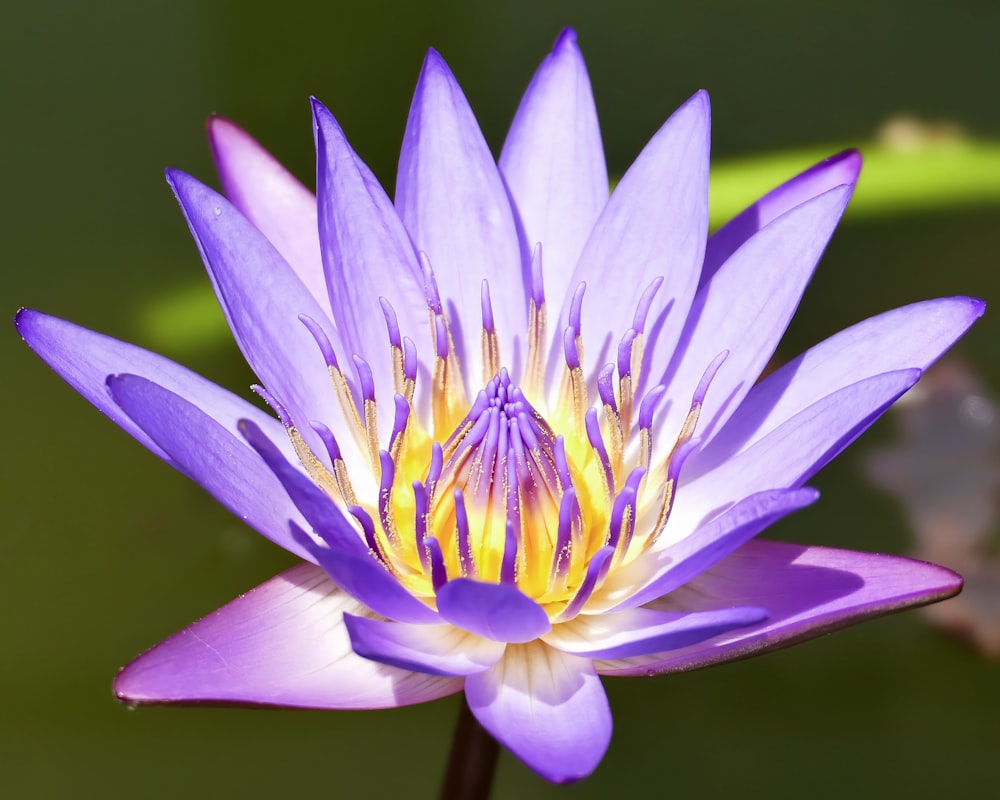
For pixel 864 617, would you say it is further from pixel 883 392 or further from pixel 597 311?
pixel 597 311

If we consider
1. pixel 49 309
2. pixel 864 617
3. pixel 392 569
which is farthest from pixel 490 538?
pixel 49 309

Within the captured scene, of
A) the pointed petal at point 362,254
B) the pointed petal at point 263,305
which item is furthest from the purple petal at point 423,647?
the pointed petal at point 362,254

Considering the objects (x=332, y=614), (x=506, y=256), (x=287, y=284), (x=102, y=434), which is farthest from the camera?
(x=102, y=434)

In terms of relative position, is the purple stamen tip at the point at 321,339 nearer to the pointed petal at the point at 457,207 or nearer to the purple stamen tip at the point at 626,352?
the pointed petal at the point at 457,207

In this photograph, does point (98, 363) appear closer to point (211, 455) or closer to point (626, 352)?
point (211, 455)

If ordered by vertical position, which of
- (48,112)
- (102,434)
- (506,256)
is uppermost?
(48,112)

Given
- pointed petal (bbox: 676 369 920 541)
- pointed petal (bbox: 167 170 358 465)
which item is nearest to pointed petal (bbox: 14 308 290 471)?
A: pointed petal (bbox: 167 170 358 465)

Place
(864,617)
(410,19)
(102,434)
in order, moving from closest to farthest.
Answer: (864,617) < (102,434) < (410,19)

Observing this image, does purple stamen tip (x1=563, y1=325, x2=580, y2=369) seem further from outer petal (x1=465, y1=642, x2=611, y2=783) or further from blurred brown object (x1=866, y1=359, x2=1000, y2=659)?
blurred brown object (x1=866, y1=359, x2=1000, y2=659)
